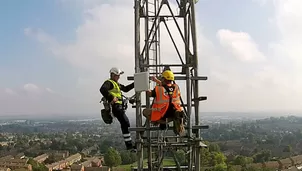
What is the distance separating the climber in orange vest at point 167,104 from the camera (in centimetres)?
638

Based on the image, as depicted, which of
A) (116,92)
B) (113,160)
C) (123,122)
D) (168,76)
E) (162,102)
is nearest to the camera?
(162,102)

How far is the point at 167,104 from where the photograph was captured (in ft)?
20.9

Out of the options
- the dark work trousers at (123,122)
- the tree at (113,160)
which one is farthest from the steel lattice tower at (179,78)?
the tree at (113,160)

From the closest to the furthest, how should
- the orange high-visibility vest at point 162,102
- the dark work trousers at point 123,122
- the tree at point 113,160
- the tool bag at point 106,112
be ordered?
the orange high-visibility vest at point 162,102 < the tool bag at point 106,112 < the dark work trousers at point 123,122 < the tree at point 113,160

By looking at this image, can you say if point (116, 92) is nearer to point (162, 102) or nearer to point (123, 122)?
point (123, 122)

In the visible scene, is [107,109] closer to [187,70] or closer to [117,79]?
[117,79]

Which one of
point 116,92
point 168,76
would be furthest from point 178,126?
point 116,92

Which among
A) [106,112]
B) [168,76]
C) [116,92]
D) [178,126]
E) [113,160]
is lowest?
[113,160]

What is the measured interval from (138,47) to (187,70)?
108cm

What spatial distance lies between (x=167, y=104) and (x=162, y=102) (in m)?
0.10

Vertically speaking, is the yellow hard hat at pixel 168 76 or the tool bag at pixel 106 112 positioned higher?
the yellow hard hat at pixel 168 76

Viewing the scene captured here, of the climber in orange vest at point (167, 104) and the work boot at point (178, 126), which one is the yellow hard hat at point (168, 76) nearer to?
the climber in orange vest at point (167, 104)

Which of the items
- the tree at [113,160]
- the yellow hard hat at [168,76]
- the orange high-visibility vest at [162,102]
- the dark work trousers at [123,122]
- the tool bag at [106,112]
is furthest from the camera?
the tree at [113,160]

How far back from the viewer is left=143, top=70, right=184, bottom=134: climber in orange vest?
20.9 ft
